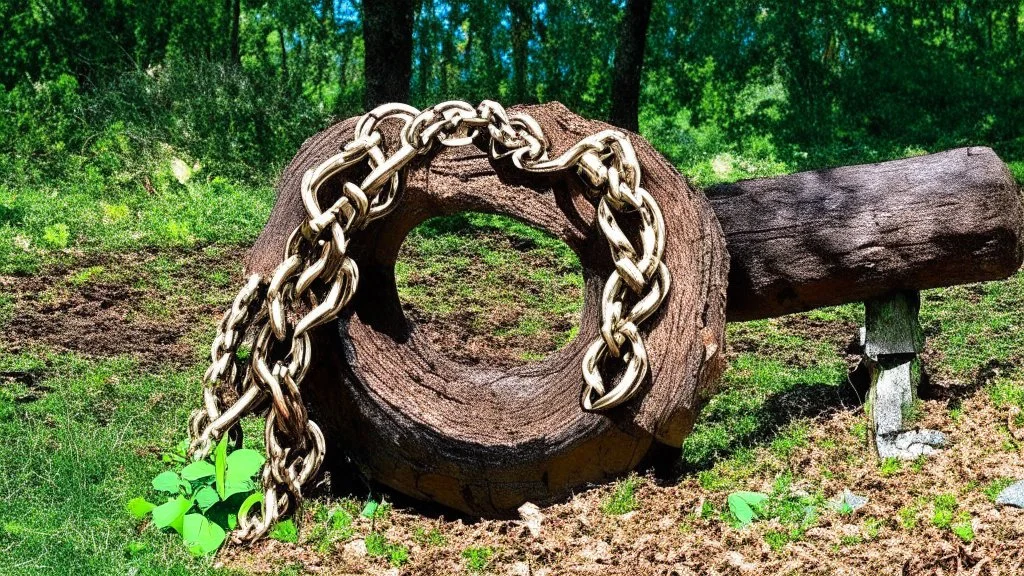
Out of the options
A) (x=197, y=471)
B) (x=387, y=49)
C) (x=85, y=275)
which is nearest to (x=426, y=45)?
(x=387, y=49)

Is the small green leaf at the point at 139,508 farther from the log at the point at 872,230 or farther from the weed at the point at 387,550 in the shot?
the log at the point at 872,230

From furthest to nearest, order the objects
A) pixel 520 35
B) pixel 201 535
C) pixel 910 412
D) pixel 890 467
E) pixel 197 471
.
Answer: pixel 520 35 < pixel 910 412 < pixel 890 467 < pixel 197 471 < pixel 201 535

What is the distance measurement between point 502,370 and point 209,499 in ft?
4.07

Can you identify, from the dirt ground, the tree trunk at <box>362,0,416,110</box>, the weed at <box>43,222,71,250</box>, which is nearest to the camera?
the dirt ground

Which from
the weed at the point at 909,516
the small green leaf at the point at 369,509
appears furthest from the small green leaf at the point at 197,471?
the weed at the point at 909,516

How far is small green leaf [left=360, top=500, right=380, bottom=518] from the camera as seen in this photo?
13.8ft

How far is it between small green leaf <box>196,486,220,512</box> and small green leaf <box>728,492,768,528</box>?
1.89 meters

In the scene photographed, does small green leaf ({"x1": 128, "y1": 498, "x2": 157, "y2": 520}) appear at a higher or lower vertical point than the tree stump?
lower

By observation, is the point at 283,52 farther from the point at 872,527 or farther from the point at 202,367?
the point at 872,527

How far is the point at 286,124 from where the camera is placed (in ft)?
32.0

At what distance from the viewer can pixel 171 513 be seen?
153 inches

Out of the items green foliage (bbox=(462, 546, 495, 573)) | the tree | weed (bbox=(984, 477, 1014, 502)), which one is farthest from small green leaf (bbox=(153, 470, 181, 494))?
the tree

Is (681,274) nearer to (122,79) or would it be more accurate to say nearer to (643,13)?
(643,13)

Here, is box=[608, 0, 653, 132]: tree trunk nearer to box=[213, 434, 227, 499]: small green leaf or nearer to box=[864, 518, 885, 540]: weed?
box=[864, 518, 885, 540]: weed
